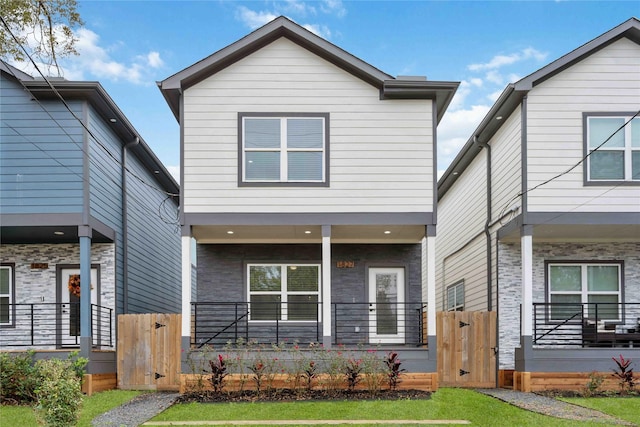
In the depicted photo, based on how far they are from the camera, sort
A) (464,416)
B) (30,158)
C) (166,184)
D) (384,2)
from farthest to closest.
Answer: (166,184), (384,2), (30,158), (464,416)

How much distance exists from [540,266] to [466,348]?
2.71 m

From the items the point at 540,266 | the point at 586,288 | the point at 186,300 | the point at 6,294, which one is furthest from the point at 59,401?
the point at 586,288

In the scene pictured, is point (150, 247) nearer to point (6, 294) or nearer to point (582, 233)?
point (6, 294)

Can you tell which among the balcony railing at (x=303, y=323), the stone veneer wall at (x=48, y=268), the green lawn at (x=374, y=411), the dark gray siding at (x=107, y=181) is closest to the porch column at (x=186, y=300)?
the green lawn at (x=374, y=411)

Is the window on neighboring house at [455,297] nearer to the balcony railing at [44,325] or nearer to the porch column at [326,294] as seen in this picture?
the porch column at [326,294]

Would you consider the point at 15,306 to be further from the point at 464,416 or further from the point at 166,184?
the point at 464,416

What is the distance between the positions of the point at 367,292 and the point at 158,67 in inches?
508

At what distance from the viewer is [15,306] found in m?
14.4

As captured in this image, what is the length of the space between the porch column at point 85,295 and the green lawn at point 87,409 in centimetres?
99

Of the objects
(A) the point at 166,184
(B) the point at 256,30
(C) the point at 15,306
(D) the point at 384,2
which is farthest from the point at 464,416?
(A) the point at 166,184

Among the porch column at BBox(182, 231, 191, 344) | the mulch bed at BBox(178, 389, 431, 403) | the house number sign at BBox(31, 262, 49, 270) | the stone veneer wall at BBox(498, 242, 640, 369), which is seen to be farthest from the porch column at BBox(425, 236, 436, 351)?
the house number sign at BBox(31, 262, 49, 270)

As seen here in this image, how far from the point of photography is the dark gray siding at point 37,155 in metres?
12.7

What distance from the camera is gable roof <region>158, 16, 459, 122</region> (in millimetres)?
12750

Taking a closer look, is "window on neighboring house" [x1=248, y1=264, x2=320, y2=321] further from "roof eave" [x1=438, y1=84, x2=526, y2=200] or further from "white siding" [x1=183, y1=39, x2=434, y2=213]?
"roof eave" [x1=438, y1=84, x2=526, y2=200]
